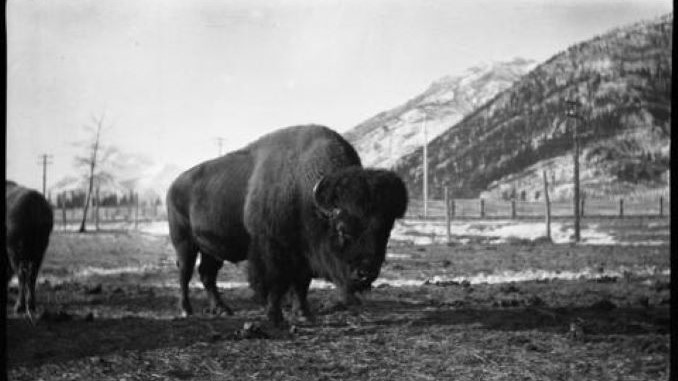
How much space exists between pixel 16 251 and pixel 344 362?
3739mm

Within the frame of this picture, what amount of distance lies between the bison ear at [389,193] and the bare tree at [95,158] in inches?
121

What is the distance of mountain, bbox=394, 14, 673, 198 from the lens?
580 cm

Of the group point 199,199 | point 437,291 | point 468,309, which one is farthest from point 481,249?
point 199,199

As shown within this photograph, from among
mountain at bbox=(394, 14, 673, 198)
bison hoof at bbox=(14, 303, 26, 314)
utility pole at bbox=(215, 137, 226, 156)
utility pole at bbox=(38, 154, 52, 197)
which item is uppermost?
mountain at bbox=(394, 14, 673, 198)

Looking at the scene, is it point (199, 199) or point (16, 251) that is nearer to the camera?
point (16, 251)

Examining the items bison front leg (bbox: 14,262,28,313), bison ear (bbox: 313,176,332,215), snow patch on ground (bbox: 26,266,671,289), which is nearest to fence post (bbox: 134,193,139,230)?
snow patch on ground (bbox: 26,266,671,289)

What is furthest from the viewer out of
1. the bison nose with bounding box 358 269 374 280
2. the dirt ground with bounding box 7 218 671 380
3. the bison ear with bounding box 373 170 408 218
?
the bison ear with bounding box 373 170 408 218

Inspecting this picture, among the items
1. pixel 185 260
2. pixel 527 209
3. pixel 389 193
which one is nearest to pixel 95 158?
pixel 185 260

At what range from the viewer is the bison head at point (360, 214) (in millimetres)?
4684

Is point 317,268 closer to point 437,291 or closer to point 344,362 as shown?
point 344,362

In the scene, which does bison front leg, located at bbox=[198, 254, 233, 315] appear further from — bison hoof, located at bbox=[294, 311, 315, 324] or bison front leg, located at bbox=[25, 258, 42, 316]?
bison front leg, located at bbox=[25, 258, 42, 316]

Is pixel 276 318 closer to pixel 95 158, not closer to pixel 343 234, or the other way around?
pixel 343 234

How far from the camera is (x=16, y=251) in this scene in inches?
223

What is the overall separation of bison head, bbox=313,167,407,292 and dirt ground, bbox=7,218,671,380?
2.25 feet
